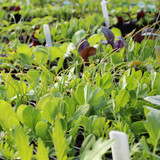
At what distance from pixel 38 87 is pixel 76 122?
0.28 m

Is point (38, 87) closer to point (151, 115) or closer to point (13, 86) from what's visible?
point (13, 86)

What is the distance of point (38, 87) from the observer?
0.90 meters

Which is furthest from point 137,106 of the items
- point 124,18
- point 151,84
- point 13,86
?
point 124,18

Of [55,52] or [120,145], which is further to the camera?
[55,52]

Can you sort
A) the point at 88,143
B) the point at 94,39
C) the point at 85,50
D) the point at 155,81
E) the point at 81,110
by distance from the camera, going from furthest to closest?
the point at 94,39
the point at 85,50
the point at 155,81
the point at 81,110
the point at 88,143

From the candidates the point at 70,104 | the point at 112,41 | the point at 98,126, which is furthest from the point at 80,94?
the point at 112,41

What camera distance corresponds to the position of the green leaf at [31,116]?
0.70 m

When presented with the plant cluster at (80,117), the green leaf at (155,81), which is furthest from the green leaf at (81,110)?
the green leaf at (155,81)

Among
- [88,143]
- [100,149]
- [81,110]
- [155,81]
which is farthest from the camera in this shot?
[155,81]

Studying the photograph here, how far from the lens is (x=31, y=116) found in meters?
0.70

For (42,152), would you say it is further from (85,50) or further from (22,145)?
(85,50)

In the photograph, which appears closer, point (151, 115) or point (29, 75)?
point (151, 115)

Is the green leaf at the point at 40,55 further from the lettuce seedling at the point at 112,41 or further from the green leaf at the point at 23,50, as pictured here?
the lettuce seedling at the point at 112,41

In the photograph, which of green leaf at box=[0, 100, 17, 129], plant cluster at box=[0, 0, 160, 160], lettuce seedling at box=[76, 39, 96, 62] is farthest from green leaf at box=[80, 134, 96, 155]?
lettuce seedling at box=[76, 39, 96, 62]
